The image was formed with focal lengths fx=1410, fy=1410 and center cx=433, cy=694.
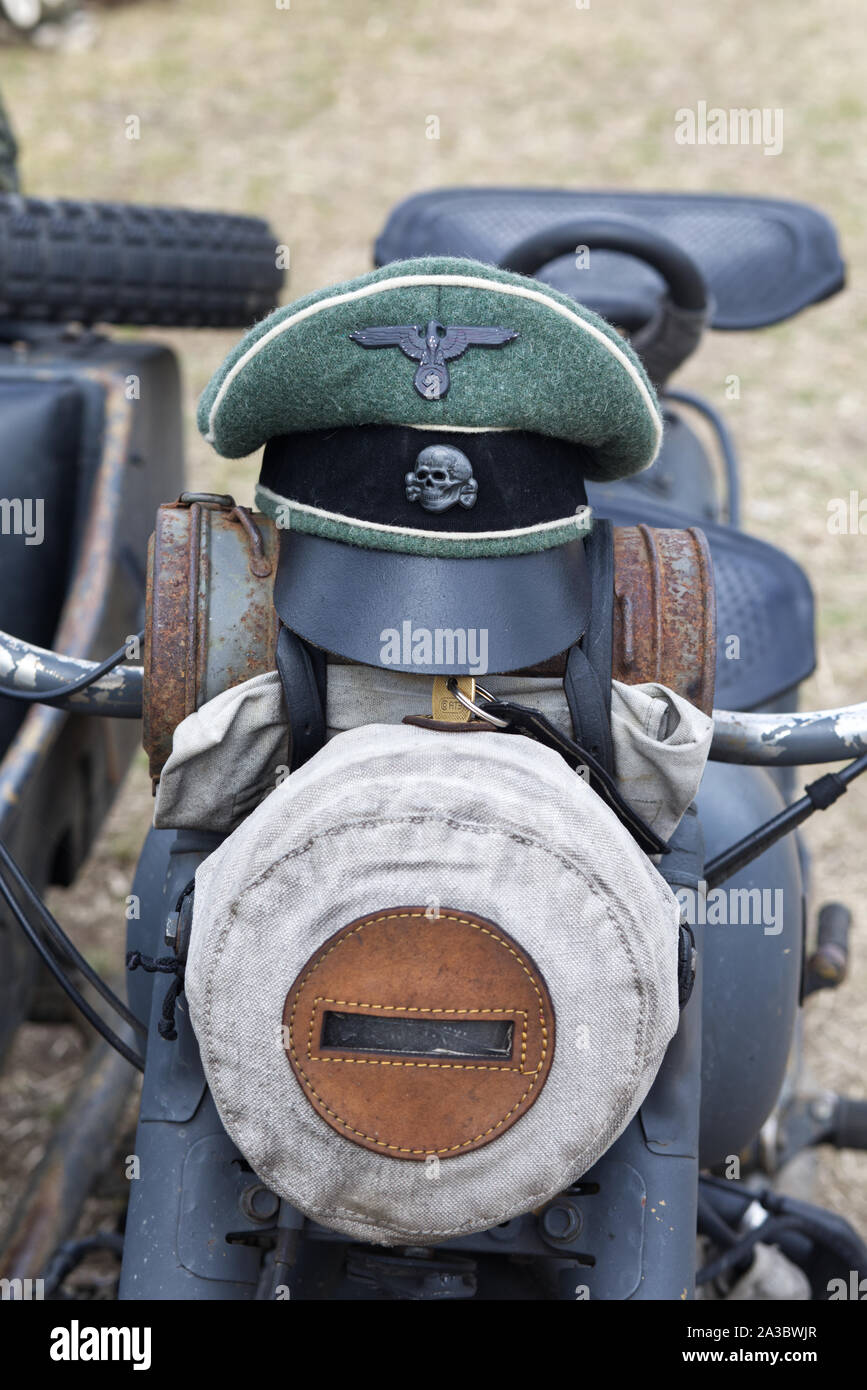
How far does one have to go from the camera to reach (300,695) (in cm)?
121

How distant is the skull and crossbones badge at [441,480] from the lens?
1.14 m

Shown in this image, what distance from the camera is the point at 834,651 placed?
3.84m

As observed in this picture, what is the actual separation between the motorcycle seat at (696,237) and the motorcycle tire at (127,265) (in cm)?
27

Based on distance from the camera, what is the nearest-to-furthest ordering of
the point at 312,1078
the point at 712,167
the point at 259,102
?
the point at 312,1078 < the point at 712,167 < the point at 259,102

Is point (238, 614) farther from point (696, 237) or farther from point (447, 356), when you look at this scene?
point (696, 237)

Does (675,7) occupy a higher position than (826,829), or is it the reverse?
(675,7)

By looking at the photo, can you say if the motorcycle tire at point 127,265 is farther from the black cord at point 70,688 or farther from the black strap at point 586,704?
the black strap at point 586,704

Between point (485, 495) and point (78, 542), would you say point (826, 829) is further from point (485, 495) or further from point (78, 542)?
point (485, 495)

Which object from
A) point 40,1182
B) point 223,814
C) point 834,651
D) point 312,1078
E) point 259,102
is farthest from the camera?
point 259,102

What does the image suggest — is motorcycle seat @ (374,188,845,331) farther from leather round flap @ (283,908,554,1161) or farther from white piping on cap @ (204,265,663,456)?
leather round flap @ (283,908,554,1161)

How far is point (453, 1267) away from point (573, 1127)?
0.28 m

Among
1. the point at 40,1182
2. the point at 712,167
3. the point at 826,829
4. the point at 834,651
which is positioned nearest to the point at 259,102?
the point at 712,167

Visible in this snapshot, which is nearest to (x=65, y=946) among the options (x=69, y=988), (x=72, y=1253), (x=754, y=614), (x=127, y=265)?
(x=69, y=988)

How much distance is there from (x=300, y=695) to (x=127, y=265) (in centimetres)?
147
